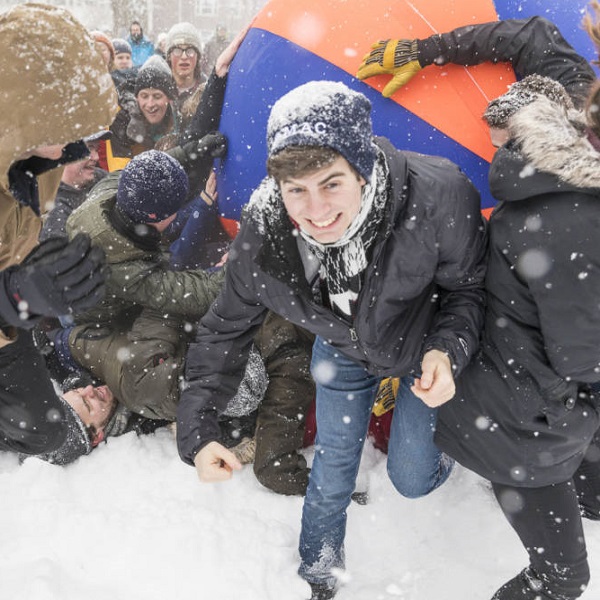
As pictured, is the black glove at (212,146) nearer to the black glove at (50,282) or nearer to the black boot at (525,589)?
the black glove at (50,282)

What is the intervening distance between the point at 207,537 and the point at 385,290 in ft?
5.09

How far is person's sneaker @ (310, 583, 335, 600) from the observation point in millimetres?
2551

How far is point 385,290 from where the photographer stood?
2.03 metres

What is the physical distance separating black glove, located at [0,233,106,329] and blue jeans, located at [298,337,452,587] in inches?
40.1

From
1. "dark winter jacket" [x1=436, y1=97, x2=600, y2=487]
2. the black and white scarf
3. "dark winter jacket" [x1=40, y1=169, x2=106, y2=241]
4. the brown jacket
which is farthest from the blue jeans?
"dark winter jacket" [x1=40, y1=169, x2=106, y2=241]

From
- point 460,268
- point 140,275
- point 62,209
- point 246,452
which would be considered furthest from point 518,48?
point 62,209

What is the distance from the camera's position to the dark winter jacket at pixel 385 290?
1.96 meters

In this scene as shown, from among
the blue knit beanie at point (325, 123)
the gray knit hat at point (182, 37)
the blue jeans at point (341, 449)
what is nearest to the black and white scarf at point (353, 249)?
the blue knit beanie at point (325, 123)

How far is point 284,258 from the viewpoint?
199 centimetres

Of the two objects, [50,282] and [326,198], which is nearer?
[326,198]

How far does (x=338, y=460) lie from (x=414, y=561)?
2.41 feet

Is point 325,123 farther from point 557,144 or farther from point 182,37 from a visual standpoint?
point 182,37

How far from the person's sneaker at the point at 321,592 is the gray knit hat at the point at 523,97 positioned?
2.17 m

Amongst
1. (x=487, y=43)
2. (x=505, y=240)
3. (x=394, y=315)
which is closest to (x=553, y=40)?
(x=487, y=43)
